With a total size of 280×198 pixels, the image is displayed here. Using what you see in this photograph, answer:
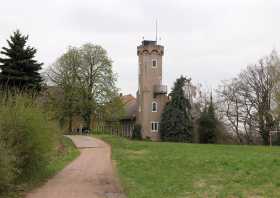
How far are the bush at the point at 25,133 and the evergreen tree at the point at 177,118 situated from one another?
41176 mm

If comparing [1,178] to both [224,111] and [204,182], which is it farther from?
[224,111]

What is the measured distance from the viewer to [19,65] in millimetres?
33969

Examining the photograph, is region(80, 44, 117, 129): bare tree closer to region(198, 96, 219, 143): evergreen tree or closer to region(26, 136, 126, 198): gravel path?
region(198, 96, 219, 143): evergreen tree

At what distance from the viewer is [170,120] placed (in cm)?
5841

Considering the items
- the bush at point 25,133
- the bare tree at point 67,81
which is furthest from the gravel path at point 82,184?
the bare tree at point 67,81

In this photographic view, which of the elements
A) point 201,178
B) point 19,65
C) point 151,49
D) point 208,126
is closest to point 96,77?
point 151,49

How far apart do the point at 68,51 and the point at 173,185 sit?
44604 millimetres

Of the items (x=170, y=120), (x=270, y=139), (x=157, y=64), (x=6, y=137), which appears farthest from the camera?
(x=157, y=64)

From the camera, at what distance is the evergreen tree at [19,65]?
33.2 metres

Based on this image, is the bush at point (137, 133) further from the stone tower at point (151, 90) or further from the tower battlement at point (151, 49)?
the tower battlement at point (151, 49)

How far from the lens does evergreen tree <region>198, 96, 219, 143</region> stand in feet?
189

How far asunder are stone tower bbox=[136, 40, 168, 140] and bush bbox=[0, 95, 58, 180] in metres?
45.1

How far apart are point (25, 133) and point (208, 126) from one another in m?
44.3

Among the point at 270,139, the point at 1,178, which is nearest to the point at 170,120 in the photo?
the point at 270,139
